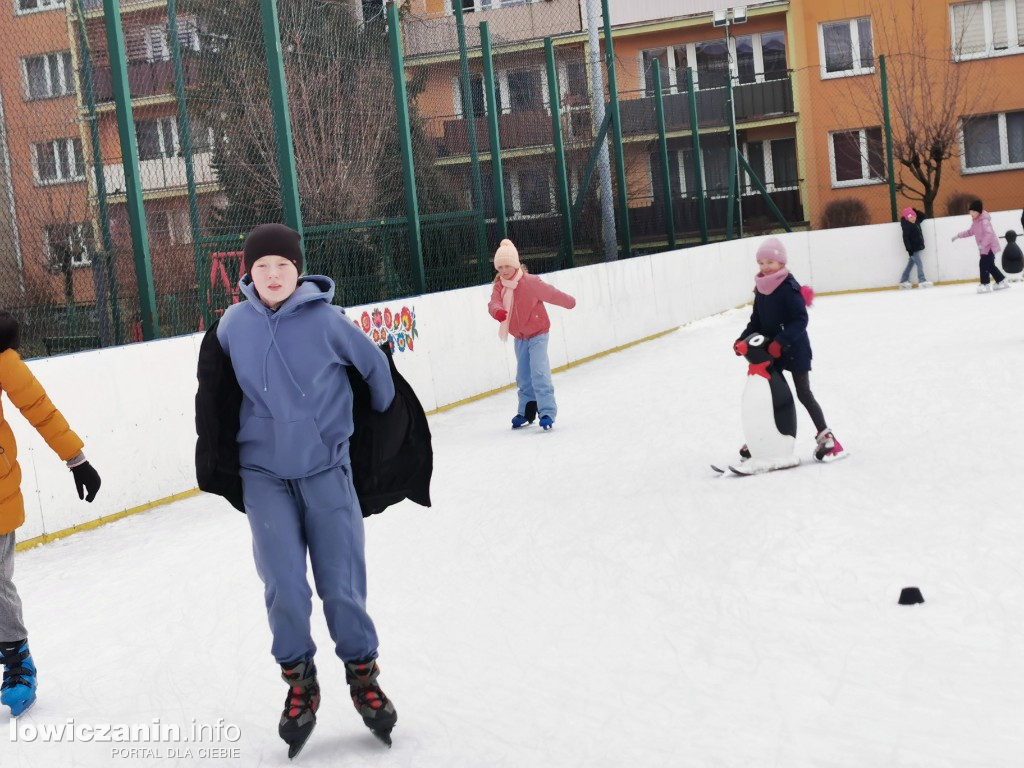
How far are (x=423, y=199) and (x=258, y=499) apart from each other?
9737 mm

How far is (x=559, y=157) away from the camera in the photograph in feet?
55.2

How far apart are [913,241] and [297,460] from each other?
20695mm

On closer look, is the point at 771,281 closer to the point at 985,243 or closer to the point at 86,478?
the point at 86,478

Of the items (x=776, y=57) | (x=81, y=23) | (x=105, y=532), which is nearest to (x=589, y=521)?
(x=105, y=532)

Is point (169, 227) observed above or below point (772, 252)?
above

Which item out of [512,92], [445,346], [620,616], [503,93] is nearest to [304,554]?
[620,616]

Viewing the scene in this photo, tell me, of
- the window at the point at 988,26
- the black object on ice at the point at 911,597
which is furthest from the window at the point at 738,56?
the black object on ice at the point at 911,597

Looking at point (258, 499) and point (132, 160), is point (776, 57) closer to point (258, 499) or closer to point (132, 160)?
point (132, 160)

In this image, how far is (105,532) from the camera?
26.2 feet

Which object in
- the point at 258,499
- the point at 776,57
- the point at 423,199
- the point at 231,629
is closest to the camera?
the point at 258,499

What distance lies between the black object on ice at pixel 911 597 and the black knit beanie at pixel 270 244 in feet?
7.69

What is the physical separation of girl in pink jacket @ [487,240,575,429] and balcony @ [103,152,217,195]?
212 centimetres

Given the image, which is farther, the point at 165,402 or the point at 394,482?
the point at 165,402

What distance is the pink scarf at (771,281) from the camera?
7.86m
